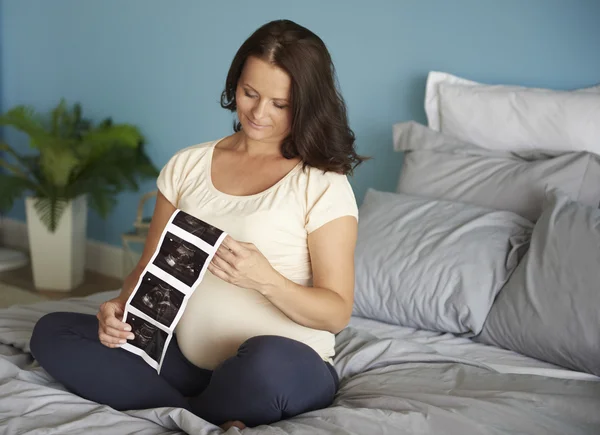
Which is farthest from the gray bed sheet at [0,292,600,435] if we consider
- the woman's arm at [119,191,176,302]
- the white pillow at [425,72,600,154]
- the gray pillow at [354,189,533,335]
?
the white pillow at [425,72,600,154]

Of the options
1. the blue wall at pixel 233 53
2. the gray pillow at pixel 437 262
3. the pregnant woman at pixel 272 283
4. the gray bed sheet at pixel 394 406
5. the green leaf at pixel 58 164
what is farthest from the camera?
the green leaf at pixel 58 164

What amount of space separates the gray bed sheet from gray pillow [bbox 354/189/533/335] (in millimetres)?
218

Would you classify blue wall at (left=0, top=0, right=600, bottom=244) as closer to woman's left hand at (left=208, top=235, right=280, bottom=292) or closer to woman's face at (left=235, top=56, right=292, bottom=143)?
woman's face at (left=235, top=56, right=292, bottom=143)

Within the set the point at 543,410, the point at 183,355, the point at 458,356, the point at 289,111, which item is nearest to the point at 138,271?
the point at 183,355

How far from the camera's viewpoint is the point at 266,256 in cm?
158

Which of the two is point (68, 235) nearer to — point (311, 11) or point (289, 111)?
point (311, 11)

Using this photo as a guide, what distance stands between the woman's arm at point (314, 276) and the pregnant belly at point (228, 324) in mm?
68

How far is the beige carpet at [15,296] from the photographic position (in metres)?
3.34

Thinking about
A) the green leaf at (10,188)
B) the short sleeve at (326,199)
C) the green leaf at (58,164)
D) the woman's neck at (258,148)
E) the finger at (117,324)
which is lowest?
the green leaf at (10,188)

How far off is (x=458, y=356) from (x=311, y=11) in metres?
1.61

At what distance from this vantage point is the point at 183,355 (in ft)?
5.40

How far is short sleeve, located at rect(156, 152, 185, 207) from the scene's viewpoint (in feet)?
5.77

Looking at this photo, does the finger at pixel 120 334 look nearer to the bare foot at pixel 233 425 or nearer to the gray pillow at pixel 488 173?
the bare foot at pixel 233 425

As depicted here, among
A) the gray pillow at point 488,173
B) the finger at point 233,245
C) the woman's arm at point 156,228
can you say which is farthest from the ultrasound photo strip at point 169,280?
the gray pillow at point 488,173
